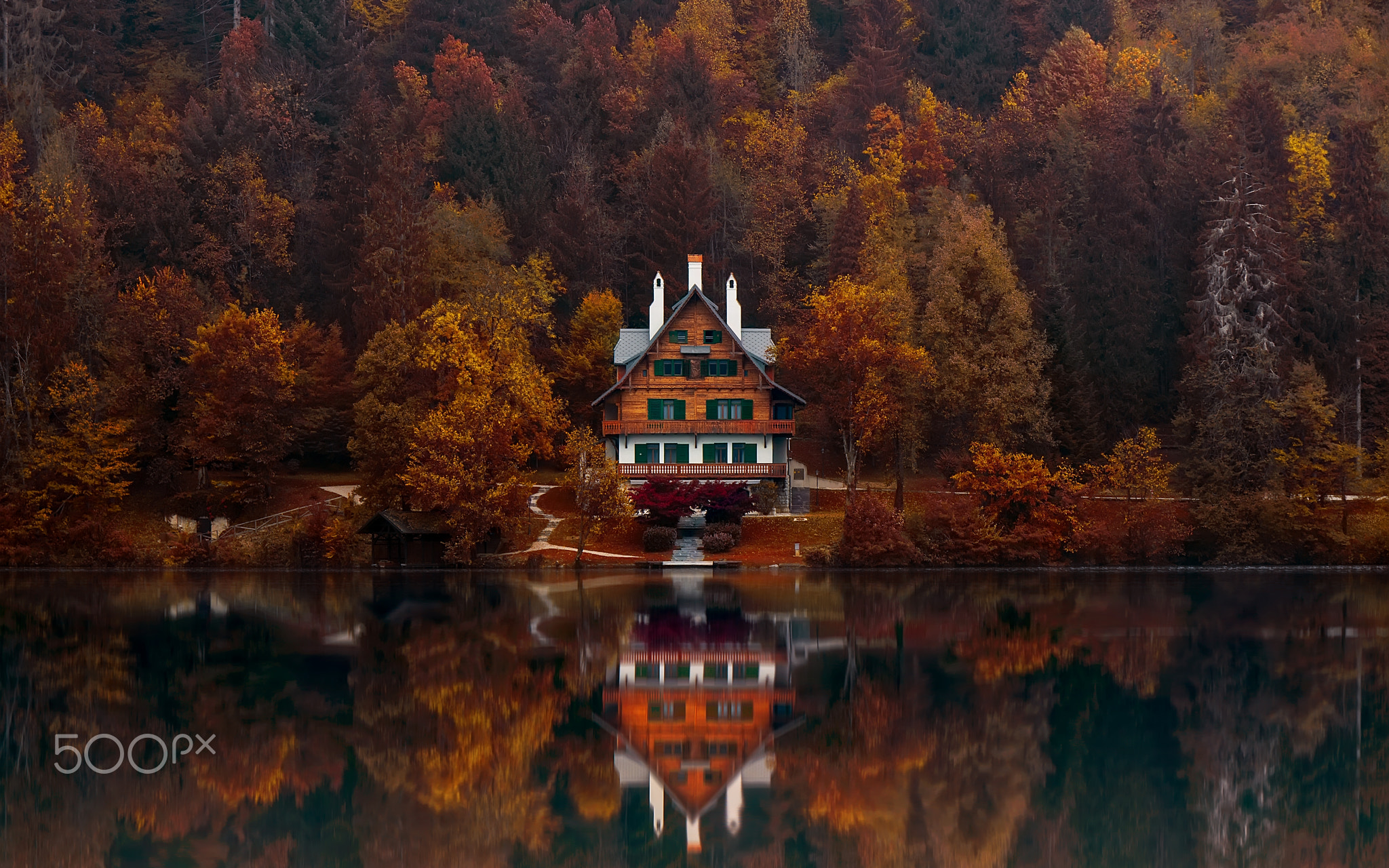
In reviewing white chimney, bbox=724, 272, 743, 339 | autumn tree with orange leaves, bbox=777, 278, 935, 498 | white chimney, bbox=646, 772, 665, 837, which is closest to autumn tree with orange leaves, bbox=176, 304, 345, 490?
white chimney, bbox=724, 272, 743, 339

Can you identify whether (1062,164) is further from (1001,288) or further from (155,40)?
(155,40)

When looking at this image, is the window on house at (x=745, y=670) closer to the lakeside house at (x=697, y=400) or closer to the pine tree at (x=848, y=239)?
the lakeside house at (x=697, y=400)

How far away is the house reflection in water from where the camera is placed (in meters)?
27.3

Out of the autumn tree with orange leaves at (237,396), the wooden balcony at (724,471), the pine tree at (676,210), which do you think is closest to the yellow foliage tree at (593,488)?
the wooden balcony at (724,471)

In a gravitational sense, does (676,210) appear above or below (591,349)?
above

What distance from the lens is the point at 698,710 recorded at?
111 ft

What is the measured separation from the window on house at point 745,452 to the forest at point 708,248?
4.27m

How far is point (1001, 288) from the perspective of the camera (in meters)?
66.8

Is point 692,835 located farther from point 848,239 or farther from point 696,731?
point 848,239

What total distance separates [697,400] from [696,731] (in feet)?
132

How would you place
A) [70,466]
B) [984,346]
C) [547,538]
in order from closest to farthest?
1. [70,466]
2. [547,538]
3. [984,346]

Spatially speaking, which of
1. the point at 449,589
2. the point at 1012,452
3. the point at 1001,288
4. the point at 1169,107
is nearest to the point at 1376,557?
the point at 1012,452

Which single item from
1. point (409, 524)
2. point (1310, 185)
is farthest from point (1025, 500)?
point (1310, 185)

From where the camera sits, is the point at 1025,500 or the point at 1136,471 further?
the point at 1136,471
